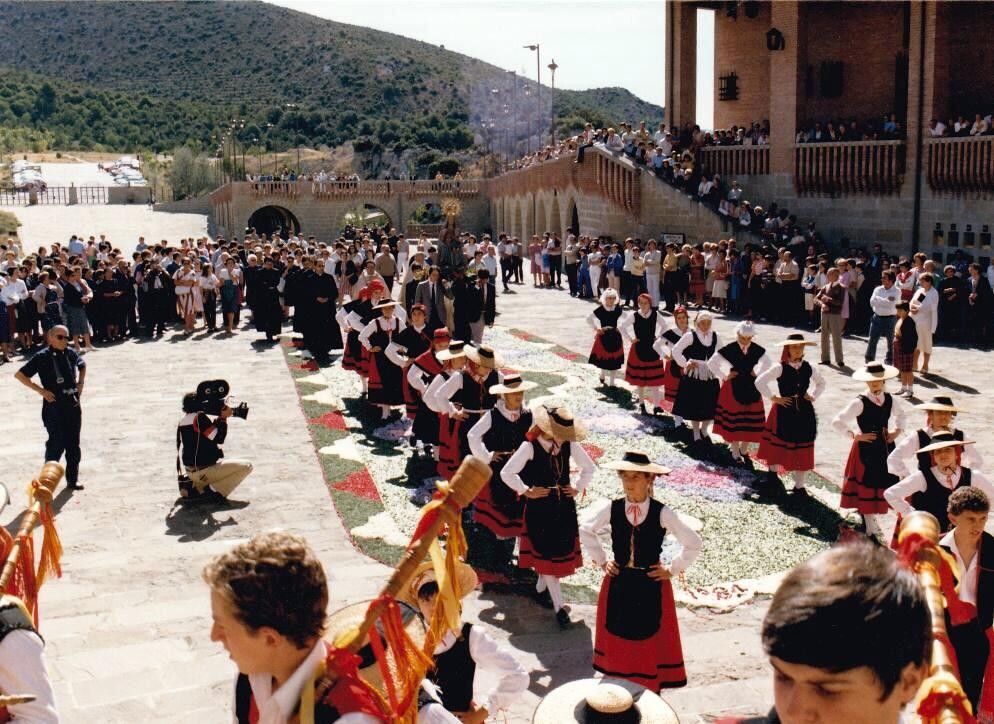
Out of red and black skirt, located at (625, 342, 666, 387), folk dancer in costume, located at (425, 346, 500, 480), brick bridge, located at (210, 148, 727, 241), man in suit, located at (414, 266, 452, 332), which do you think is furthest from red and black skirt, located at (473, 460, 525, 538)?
brick bridge, located at (210, 148, 727, 241)

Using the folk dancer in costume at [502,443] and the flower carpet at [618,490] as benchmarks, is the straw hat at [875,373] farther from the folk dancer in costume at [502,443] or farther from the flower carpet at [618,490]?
the folk dancer in costume at [502,443]

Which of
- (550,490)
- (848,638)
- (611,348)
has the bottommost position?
(611,348)

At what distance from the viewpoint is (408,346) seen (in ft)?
43.3

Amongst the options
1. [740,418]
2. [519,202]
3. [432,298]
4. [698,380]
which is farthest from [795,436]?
[519,202]

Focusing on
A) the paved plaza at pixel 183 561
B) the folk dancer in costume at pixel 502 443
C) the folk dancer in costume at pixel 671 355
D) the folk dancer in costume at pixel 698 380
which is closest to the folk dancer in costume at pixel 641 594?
the paved plaza at pixel 183 561

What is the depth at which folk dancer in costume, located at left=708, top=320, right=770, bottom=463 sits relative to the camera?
11.2 m

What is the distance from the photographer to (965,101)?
2555 cm

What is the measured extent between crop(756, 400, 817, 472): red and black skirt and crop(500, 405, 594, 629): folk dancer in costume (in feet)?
11.2

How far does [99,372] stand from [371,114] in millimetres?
107996

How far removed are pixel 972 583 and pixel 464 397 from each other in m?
5.30

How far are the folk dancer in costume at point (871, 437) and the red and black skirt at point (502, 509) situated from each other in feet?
8.97

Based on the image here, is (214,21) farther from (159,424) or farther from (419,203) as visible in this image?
(159,424)

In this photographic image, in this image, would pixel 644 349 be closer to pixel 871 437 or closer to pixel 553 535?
pixel 871 437

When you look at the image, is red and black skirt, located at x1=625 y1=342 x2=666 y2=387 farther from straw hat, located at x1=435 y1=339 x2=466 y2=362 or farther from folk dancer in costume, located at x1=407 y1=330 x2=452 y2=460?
straw hat, located at x1=435 y1=339 x2=466 y2=362
